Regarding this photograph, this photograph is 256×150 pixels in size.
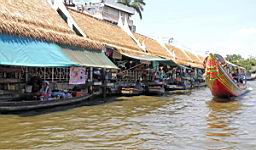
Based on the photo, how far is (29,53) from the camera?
1217cm

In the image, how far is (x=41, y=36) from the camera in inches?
534

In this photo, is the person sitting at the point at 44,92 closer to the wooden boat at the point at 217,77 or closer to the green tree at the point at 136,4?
the wooden boat at the point at 217,77

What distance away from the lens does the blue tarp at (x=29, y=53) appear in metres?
11.1

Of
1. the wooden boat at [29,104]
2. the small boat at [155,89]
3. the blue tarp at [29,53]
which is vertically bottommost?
the wooden boat at [29,104]

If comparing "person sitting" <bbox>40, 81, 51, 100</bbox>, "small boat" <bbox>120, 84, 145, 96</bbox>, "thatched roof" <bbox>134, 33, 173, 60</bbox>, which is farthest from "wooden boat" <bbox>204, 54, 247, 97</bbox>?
"thatched roof" <bbox>134, 33, 173, 60</bbox>

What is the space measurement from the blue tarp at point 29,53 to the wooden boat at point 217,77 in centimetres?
854

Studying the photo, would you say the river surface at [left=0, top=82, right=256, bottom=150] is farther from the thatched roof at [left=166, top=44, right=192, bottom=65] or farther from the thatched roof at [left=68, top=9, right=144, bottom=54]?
the thatched roof at [left=166, top=44, right=192, bottom=65]

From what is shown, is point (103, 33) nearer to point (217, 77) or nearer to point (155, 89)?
point (155, 89)

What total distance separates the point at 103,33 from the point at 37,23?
23.3 ft

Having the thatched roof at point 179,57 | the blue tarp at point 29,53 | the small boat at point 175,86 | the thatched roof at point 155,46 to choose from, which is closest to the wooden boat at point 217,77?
the small boat at point 175,86

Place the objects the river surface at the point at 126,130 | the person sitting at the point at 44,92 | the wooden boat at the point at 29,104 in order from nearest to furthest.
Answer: the river surface at the point at 126,130, the wooden boat at the point at 29,104, the person sitting at the point at 44,92

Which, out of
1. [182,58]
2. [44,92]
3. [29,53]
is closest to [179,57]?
[182,58]

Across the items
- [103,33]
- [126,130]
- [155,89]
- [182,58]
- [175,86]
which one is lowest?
[126,130]

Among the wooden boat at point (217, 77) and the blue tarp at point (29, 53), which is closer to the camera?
the blue tarp at point (29, 53)
